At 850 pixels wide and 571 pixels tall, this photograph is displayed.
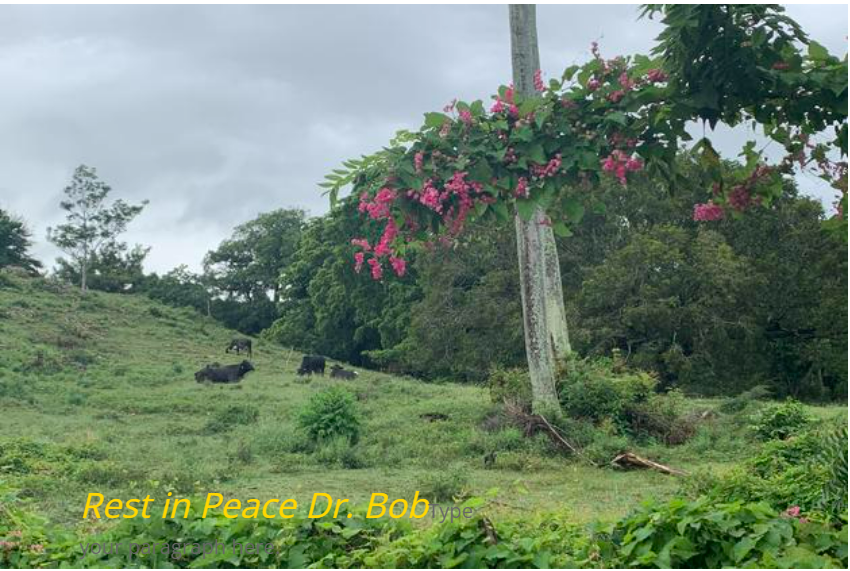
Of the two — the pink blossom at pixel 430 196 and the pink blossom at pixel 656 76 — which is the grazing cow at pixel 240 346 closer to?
the pink blossom at pixel 430 196

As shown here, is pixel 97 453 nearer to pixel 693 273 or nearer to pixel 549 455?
pixel 549 455

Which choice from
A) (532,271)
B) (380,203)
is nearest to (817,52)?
(380,203)

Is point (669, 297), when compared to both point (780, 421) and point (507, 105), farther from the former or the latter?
point (507, 105)

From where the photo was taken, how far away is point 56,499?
10.1 m

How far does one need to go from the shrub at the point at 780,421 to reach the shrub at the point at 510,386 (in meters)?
3.68

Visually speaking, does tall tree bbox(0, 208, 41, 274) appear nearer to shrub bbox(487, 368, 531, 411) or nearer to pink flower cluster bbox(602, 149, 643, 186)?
shrub bbox(487, 368, 531, 411)

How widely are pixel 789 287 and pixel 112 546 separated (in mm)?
27041

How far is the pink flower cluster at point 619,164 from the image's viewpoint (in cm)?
506

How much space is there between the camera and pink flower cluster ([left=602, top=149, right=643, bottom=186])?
5059mm

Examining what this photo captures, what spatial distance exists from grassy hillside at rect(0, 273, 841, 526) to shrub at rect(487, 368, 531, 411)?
1.34ft

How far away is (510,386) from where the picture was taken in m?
17.0

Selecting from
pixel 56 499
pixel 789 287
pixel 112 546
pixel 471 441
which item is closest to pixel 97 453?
pixel 56 499

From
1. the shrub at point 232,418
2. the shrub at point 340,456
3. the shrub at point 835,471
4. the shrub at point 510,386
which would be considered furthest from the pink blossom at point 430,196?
the shrub at point 232,418

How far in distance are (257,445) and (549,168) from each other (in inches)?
411
